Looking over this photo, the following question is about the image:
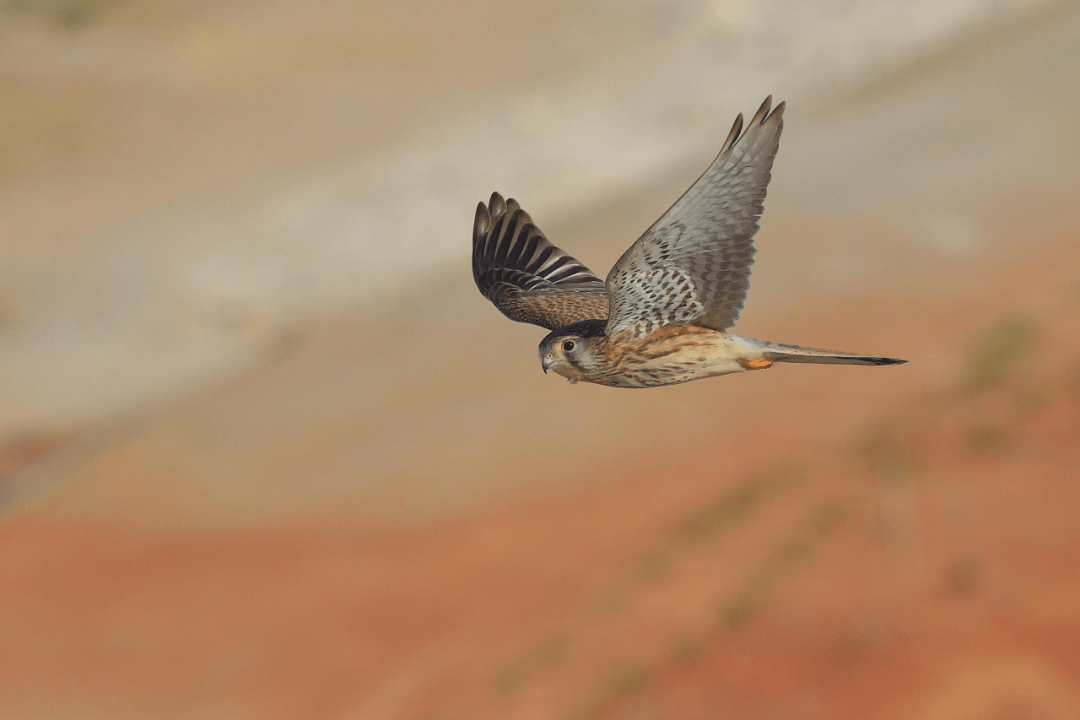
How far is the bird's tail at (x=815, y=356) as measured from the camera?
7145 millimetres

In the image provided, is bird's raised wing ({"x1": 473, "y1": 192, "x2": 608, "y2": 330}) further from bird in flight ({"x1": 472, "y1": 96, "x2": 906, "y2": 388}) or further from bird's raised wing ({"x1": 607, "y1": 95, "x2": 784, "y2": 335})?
bird's raised wing ({"x1": 607, "y1": 95, "x2": 784, "y2": 335})

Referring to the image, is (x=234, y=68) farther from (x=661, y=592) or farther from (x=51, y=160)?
(x=661, y=592)

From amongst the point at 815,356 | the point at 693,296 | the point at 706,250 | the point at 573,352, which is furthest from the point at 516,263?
the point at 815,356

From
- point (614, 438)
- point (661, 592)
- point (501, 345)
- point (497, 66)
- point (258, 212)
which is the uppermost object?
point (497, 66)

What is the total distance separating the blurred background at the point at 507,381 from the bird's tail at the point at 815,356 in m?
15.5

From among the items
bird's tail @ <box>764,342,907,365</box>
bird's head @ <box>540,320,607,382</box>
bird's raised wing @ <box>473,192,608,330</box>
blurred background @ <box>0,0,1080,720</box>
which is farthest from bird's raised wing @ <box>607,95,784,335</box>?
blurred background @ <box>0,0,1080,720</box>

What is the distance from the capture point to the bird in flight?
275 inches

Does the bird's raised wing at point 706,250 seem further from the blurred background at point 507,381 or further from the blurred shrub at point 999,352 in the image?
the blurred shrub at point 999,352

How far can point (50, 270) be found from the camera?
34031mm

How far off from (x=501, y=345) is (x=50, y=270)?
13.8 metres

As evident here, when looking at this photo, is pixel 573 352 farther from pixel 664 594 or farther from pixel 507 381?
pixel 507 381

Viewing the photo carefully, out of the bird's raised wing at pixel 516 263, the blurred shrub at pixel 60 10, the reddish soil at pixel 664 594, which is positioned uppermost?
the blurred shrub at pixel 60 10

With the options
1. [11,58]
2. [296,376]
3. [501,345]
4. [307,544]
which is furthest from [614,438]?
[11,58]

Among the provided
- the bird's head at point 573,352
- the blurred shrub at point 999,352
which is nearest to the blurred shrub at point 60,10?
the blurred shrub at point 999,352
